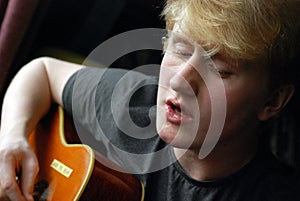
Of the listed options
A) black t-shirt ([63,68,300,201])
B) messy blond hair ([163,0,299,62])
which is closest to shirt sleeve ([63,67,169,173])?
black t-shirt ([63,68,300,201])

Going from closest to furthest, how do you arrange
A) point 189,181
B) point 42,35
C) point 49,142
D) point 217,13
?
point 217,13 → point 189,181 → point 49,142 → point 42,35

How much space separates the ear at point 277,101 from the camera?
913mm

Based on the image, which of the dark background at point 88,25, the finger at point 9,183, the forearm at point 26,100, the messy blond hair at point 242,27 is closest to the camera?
the messy blond hair at point 242,27

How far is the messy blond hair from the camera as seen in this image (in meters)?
0.82

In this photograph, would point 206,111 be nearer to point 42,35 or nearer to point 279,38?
point 279,38

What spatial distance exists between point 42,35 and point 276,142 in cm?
91

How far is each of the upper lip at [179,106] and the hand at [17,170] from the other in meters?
0.29

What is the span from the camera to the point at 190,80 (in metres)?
0.84

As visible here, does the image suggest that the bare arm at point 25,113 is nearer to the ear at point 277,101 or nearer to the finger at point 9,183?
the finger at point 9,183

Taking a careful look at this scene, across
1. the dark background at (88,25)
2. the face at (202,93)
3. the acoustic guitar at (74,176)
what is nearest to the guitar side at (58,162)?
the acoustic guitar at (74,176)

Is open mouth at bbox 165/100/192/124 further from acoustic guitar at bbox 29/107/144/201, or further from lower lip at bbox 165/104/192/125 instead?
acoustic guitar at bbox 29/107/144/201

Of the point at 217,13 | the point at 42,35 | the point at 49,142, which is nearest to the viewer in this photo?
the point at 217,13

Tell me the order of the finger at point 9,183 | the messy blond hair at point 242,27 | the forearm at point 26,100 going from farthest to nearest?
the forearm at point 26,100 → the finger at point 9,183 → the messy blond hair at point 242,27

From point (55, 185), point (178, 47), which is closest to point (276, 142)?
point (178, 47)
